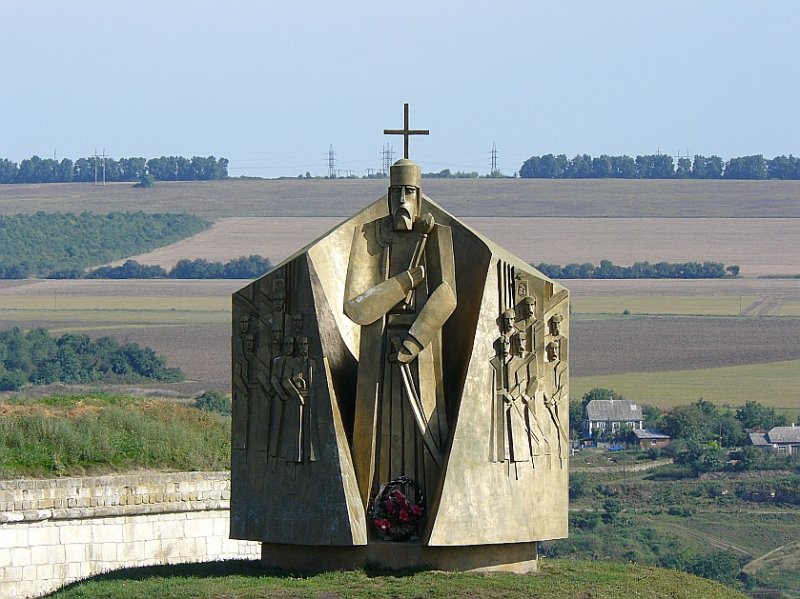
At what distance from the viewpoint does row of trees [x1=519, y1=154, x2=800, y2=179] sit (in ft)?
559

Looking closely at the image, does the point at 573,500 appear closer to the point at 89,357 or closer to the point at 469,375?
the point at 89,357

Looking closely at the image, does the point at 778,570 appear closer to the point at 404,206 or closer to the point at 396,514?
the point at 396,514

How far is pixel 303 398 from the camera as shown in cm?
2355

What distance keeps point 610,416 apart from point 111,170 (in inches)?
3964

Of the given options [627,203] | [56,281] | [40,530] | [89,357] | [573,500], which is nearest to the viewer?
[40,530]

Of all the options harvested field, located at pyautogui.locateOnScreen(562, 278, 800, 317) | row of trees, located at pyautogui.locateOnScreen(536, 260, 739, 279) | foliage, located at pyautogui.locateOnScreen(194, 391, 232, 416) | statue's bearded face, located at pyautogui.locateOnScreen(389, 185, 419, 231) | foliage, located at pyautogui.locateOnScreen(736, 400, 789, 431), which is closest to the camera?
statue's bearded face, located at pyautogui.locateOnScreen(389, 185, 419, 231)

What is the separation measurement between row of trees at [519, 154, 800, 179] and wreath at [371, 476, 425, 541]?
147 metres

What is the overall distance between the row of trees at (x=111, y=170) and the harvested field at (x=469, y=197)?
31.9 ft

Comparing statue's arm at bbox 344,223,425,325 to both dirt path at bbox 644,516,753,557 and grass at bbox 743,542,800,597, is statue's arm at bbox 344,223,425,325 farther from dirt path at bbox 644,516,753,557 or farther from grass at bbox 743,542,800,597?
dirt path at bbox 644,516,753,557

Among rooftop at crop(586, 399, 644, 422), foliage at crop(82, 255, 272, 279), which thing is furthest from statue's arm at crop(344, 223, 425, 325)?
foliage at crop(82, 255, 272, 279)

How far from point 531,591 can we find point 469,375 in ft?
8.56

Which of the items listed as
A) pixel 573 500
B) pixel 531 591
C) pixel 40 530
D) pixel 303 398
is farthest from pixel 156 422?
pixel 573 500

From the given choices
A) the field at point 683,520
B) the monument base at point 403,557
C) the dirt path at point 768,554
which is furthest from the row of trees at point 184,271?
the monument base at point 403,557

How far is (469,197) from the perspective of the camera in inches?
5965
